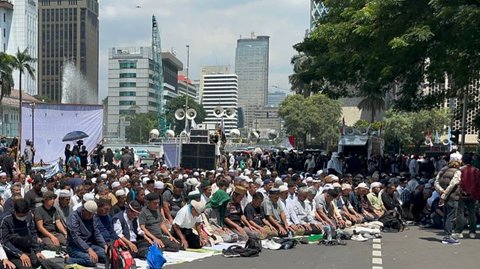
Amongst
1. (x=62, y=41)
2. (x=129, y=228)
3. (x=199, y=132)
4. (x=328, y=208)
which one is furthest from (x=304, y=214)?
(x=62, y=41)

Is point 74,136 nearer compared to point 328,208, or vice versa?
point 328,208

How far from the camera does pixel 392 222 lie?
1575 cm

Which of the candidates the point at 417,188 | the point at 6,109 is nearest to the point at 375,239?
the point at 417,188

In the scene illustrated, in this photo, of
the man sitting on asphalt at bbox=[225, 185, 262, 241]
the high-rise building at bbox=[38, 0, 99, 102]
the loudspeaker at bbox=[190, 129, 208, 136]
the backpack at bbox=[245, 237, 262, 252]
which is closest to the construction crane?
the high-rise building at bbox=[38, 0, 99, 102]

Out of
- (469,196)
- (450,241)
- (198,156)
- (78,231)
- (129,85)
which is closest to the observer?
(78,231)

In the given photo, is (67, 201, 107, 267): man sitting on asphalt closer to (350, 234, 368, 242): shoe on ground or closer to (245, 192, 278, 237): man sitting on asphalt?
(245, 192, 278, 237): man sitting on asphalt

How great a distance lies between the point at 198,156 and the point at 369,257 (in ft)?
62.9

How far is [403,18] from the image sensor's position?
18.1m

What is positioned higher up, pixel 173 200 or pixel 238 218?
pixel 173 200

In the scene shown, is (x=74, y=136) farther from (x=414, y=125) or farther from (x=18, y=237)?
(x=414, y=125)

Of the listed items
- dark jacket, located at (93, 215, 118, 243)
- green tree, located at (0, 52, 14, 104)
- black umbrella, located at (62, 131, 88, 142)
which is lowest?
dark jacket, located at (93, 215, 118, 243)

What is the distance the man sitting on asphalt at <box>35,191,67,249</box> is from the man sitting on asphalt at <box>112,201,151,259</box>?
1155mm

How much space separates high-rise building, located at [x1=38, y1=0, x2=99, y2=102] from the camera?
151125 mm

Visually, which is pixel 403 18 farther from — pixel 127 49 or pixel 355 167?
pixel 127 49
